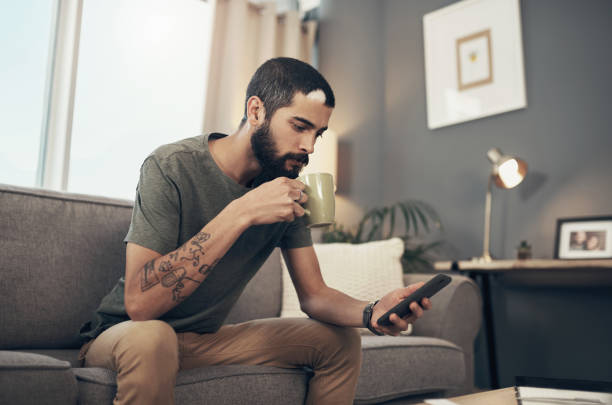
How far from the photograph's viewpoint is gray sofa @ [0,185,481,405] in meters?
1.16

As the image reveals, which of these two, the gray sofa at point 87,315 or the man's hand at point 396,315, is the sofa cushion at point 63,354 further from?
the man's hand at point 396,315

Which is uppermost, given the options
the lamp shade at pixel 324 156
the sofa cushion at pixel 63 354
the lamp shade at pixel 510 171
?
the lamp shade at pixel 324 156

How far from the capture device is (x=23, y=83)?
2402 millimetres

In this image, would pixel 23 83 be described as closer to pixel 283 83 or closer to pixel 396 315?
pixel 283 83

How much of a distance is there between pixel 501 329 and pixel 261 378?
1.86 m

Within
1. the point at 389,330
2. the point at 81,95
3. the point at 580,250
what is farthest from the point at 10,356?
the point at 580,250

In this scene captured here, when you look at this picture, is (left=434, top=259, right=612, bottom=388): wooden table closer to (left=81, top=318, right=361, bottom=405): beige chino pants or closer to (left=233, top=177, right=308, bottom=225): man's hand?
(left=81, top=318, right=361, bottom=405): beige chino pants

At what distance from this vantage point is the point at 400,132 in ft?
10.9

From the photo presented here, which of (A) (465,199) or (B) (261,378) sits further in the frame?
(A) (465,199)

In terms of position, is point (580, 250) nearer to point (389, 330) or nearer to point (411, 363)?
point (411, 363)

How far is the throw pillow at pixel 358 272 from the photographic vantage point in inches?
76.9

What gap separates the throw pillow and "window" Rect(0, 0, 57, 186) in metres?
1.35

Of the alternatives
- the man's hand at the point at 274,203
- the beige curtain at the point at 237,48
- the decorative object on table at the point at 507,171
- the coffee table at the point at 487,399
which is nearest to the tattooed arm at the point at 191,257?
the man's hand at the point at 274,203

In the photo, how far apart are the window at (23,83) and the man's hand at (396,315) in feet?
6.39
